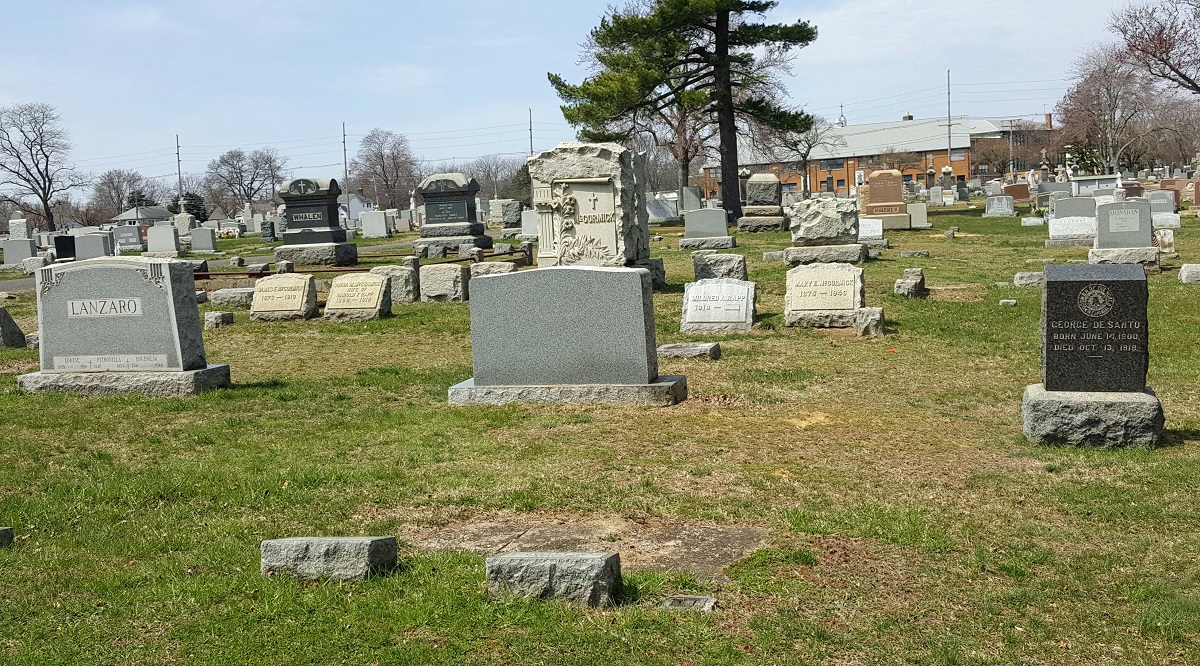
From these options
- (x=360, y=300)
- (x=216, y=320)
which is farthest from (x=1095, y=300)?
(x=216, y=320)

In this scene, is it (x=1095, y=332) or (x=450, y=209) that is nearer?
(x=1095, y=332)

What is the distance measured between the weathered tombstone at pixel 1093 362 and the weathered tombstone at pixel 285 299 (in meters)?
11.6

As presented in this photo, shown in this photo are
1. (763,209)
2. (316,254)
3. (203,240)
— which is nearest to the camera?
(316,254)

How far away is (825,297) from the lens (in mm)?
13953

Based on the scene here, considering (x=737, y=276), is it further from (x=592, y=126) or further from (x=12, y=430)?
(x=592, y=126)

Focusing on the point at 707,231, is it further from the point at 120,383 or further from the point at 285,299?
the point at 120,383

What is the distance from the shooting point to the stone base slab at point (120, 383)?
33.1ft

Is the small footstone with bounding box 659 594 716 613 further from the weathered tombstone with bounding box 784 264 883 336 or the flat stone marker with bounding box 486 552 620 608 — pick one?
the weathered tombstone with bounding box 784 264 883 336

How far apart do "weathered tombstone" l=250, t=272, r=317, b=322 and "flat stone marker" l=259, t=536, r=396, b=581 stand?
38.6 feet

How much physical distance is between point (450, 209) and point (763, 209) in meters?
9.64

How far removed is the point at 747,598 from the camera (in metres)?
4.91

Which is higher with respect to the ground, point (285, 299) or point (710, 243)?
point (710, 243)

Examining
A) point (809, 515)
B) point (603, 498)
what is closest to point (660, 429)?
point (603, 498)

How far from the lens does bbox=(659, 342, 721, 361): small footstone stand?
38.8ft
